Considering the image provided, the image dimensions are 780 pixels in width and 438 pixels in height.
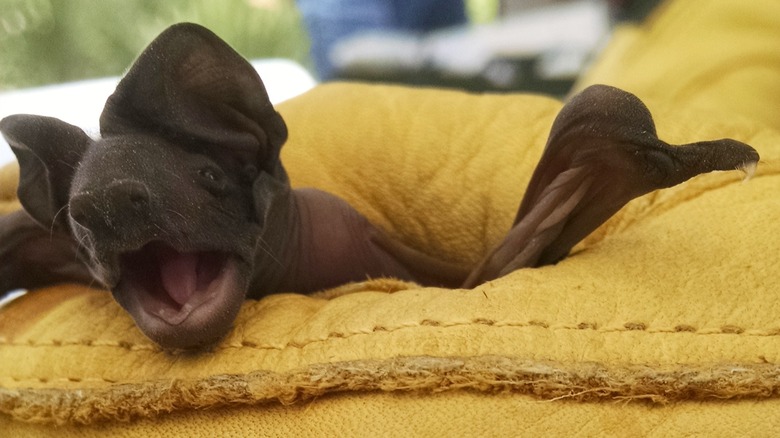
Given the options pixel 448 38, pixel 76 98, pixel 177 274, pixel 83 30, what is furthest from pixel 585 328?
pixel 448 38

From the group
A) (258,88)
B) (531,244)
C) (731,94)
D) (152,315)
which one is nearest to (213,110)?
(258,88)

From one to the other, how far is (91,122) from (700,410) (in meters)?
0.48

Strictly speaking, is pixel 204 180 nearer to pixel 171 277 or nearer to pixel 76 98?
pixel 171 277

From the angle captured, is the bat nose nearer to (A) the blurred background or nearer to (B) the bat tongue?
(B) the bat tongue

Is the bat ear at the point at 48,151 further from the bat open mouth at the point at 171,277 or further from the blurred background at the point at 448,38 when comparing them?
the blurred background at the point at 448,38

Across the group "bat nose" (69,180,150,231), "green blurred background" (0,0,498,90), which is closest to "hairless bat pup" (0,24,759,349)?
"bat nose" (69,180,150,231)

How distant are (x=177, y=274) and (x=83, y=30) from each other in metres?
0.57

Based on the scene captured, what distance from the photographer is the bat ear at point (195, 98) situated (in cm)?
56

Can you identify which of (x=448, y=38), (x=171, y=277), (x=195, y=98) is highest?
→ (x=195, y=98)

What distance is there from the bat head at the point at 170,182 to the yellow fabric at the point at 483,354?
0.14 feet

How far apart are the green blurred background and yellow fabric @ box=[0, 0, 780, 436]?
32 cm

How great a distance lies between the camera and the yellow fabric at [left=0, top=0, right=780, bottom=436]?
47 cm

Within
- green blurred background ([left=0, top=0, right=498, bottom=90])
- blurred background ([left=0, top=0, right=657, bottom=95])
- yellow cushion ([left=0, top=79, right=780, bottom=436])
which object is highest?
green blurred background ([left=0, top=0, right=498, bottom=90])

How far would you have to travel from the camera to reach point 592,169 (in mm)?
586
